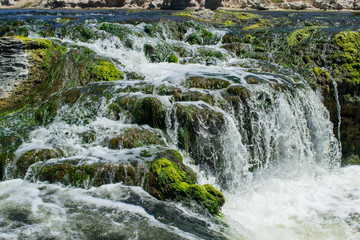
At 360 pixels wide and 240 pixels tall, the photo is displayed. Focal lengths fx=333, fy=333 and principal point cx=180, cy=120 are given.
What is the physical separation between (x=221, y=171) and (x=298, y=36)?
8487 millimetres

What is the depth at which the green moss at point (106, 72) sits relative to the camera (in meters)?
9.74

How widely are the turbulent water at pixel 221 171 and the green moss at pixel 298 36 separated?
3.15 m

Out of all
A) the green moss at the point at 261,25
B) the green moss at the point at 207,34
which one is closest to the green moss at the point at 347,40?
the green moss at the point at 207,34

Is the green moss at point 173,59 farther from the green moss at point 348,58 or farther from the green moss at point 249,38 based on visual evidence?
the green moss at point 348,58

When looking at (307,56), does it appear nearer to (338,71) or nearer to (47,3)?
(338,71)

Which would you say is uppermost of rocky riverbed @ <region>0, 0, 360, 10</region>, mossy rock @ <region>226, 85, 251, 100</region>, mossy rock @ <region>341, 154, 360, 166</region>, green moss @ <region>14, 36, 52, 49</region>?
rocky riverbed @ <region>0, 0, 360, 10</region>

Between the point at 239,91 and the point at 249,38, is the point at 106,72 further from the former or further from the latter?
the point at 249,38

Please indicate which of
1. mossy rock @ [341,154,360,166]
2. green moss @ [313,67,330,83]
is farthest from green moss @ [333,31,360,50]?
mossy rock @ [341,154,360,166]

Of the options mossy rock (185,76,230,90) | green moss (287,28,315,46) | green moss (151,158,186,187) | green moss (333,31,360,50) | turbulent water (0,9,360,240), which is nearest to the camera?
turbulent water (0,9,360,240)

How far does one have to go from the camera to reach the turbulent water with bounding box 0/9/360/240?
4707 millimetres

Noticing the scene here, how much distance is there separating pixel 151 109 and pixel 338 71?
23.9 ft

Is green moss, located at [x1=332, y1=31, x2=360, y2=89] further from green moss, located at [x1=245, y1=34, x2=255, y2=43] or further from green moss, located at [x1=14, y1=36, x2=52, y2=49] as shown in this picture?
green moss, located at [x1=14, y1=36, x2=52, y2=49]

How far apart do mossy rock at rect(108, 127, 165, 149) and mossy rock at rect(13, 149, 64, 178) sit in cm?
107

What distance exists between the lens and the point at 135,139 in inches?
269
